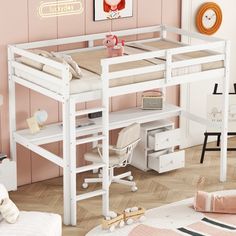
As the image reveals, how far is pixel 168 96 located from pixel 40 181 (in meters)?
1.37

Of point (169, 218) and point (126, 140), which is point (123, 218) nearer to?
point (169, 218)

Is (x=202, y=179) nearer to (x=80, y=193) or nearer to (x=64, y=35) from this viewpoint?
(x=80, y=193)

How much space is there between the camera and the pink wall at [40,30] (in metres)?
5.97

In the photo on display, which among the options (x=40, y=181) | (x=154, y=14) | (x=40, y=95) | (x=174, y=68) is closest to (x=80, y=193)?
(x=40, y=181)

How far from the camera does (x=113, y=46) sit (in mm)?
6047

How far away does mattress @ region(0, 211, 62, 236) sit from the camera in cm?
473

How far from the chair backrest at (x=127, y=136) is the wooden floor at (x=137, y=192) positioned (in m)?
0.44

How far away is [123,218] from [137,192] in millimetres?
661

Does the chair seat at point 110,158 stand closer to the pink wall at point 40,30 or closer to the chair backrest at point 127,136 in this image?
the chair backrest at point 127,136

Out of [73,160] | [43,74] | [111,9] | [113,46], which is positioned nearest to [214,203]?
[73,160]

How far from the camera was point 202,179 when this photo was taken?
6.40m

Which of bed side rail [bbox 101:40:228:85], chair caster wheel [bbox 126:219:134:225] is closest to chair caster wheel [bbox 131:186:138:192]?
chair caster wheel [bbox 126:219:134:225]

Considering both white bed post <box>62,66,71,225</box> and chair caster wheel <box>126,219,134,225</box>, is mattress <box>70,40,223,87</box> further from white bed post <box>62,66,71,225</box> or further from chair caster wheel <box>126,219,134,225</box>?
chair caster wheel <box>126,219,134,225</box>

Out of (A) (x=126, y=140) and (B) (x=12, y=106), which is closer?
(A) (x=126, y=140)
